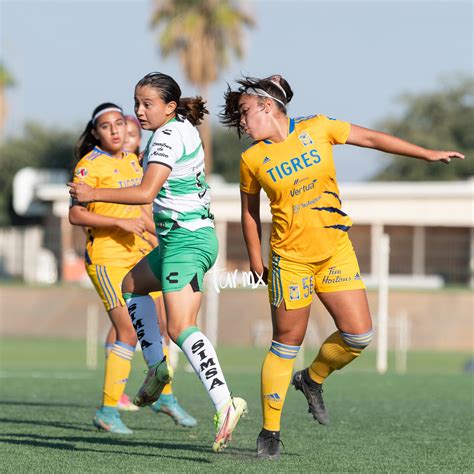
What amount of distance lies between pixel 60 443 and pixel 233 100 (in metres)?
2.52

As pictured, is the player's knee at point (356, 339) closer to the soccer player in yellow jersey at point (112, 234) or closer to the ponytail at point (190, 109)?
the ponytail at point (190, 109)

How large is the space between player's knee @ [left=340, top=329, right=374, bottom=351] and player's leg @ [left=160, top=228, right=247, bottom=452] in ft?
2.73

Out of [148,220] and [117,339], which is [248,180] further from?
[117,339]

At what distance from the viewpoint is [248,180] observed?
7238 mm

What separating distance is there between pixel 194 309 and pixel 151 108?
1.27m

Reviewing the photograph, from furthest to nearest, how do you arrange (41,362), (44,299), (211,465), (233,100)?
1. (44,299)
2. (41,362)
3. (233,100)
4. (211,465)

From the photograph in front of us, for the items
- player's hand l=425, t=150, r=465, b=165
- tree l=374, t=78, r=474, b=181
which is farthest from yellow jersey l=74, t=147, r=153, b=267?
tree l=374, t=78, r=474, b=181

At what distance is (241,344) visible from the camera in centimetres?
3014

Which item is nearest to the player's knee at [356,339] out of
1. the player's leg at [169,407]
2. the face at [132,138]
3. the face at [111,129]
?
the player's leg at [169,407]

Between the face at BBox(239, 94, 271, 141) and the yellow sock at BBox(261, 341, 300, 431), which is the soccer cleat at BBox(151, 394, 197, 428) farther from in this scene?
the face at BBox(239, 94, 271, 141)

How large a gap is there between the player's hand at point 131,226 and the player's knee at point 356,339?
213cm

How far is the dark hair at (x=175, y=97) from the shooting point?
7391 millimetres

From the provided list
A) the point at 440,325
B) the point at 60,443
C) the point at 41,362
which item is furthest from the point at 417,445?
the point at 440,325

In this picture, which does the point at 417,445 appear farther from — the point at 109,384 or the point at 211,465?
the point at 109,384
